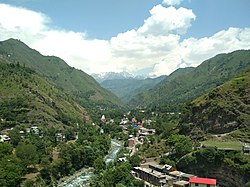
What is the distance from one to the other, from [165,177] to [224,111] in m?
27.6

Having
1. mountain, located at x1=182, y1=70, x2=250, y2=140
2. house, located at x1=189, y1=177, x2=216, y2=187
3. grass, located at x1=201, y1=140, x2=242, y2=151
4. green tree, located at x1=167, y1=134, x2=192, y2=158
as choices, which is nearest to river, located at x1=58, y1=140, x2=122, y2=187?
green tree, located at x1=167, y1=134, x2=192, y2=158

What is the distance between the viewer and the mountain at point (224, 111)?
7519cm

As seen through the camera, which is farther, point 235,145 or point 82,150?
point 82,150

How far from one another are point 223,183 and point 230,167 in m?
3.43

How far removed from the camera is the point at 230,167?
56.7 m

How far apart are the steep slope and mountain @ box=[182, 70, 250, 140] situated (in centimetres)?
6160

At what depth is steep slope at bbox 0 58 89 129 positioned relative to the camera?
118 m

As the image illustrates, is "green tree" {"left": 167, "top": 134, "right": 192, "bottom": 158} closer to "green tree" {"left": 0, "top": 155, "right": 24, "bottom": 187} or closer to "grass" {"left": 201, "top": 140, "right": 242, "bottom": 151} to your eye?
"grass" {"left": 201, "top": 140, "right": 242, "bottom": 151}

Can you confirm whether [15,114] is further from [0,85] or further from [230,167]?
[230,167]

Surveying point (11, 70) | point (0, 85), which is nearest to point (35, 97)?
point (0, 85)

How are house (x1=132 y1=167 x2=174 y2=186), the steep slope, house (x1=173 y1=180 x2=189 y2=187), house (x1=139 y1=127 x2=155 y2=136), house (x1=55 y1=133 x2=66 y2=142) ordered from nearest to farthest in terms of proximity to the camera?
house (x1=173 y1=180 x2=189 y2=187) → house (x1=132 y1=167 x2=174 y2=186) → house (x1=55 y1=133 x2=66 y2=142) → the steep slope → house (x1=139 y1=127 x2=155 y2=136)

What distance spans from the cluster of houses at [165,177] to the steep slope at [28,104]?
2425 inches

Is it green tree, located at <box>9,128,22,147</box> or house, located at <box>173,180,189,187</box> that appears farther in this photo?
green tree, located at <box>9,128,22,147</box>

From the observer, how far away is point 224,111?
3098 inches
